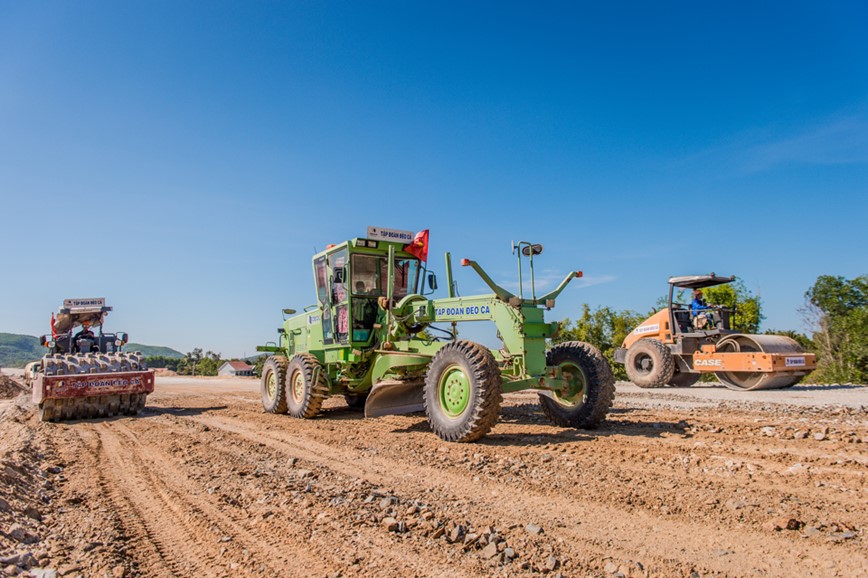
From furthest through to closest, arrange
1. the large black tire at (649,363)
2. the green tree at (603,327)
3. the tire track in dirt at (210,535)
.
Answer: the green tree at (603,327) → the large black tire at (649,363) → the tire track in dirt at (210,535)

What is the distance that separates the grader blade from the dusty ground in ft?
2.44

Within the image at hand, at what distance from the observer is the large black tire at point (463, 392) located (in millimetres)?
6152

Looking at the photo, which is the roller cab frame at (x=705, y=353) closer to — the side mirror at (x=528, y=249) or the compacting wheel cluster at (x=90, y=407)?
the side mirror at (x=528, y=249)

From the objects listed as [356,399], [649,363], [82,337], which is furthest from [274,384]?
[649,363]

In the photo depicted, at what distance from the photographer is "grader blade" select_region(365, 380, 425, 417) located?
7.96m

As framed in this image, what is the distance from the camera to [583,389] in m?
7.18

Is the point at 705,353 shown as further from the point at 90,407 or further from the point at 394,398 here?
the point at 90,407

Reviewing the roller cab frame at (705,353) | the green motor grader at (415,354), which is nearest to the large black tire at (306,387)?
the green motor grader at (415,354)

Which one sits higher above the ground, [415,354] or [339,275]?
[339,275]

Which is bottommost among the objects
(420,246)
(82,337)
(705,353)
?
(705,353)

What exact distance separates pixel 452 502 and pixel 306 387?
5.75 metres

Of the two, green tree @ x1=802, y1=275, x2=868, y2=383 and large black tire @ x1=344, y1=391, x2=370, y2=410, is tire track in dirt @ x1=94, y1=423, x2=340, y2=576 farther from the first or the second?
green tree @ x1=802, y1=275, x2=868, y2=383

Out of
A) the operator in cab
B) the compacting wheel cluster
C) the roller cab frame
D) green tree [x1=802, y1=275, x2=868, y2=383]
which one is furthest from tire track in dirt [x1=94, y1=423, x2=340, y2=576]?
green tree [x1=802, y1=275, x2=868, y2=383]

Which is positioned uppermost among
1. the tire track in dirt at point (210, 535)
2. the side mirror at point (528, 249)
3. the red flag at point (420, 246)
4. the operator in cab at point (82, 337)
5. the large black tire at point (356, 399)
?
the red flag at point (420, 246)
